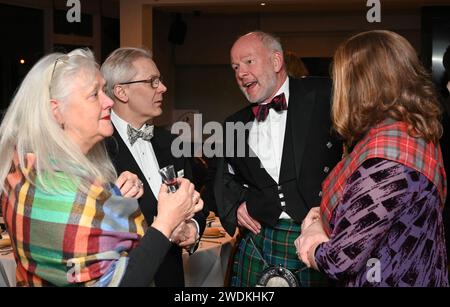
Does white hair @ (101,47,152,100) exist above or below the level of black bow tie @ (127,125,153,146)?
above

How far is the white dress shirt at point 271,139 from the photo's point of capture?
2662 millimetres

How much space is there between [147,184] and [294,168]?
0.66 meters

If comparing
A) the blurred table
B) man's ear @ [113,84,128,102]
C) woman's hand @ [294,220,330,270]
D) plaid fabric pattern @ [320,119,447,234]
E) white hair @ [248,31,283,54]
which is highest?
white hair @ [248,31,283,54]

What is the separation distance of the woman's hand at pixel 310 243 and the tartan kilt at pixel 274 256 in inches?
23.9

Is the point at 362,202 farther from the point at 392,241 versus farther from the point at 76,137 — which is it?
the point at 76,137

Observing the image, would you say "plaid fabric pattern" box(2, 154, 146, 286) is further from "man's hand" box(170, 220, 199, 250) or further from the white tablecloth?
the white tablecloth

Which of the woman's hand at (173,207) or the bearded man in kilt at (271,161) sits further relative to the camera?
the bearded man in kilt at (271,161)

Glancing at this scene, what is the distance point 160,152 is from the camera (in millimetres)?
2613

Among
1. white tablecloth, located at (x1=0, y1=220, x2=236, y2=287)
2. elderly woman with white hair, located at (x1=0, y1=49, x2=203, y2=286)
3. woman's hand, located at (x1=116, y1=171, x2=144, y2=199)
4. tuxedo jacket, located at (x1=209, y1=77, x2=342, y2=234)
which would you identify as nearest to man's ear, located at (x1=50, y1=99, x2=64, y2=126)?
elderly woman with white hair, located at (x1=0, y1=49, x2=203, y2=286)

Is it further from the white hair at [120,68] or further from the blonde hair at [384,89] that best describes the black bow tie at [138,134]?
the blonde hair at [384,89]

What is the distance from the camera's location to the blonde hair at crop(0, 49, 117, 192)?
5.27 ft

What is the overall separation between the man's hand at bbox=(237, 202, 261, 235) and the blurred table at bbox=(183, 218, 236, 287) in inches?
28.0

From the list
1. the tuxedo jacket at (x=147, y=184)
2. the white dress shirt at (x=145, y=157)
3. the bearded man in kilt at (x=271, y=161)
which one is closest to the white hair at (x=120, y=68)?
the white dress shirt at (x=145, y=157)
